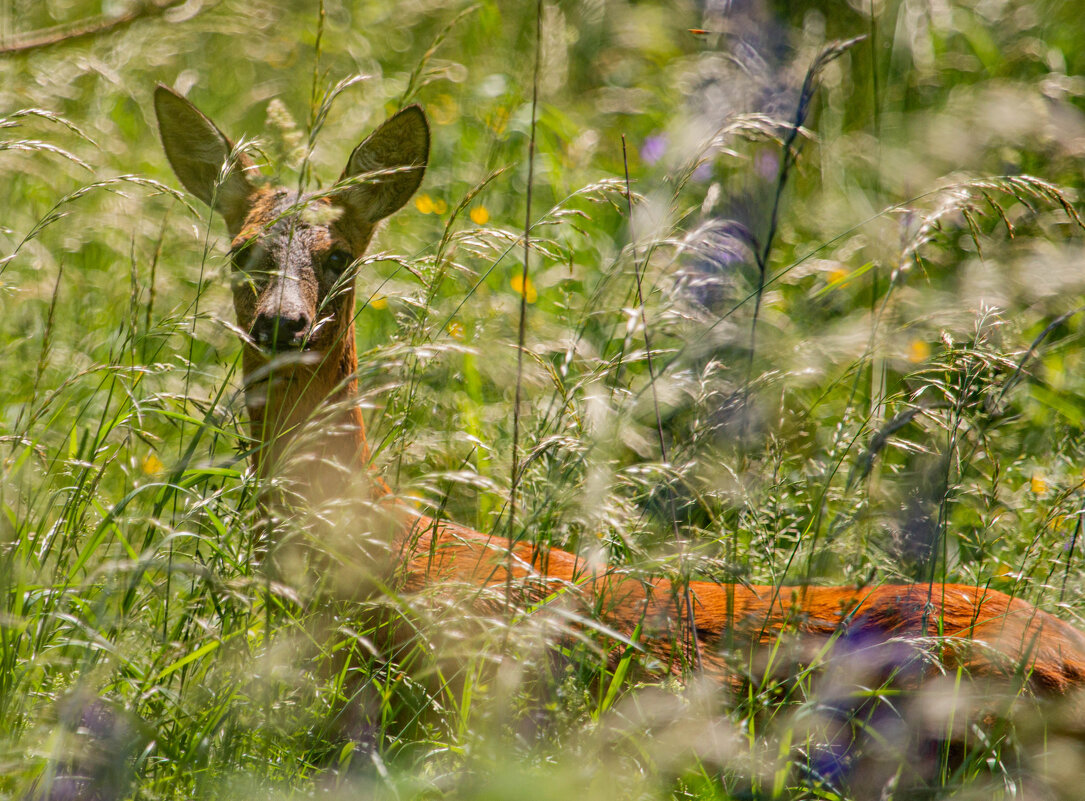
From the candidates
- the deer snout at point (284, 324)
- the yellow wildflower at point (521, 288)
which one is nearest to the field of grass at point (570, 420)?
the yellow wildflower at point (521, 288)

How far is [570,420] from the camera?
2.34m

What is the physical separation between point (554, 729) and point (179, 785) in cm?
74

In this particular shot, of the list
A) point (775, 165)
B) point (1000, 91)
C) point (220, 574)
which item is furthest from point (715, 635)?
point (775, 165)

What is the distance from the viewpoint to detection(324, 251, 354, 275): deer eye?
9.11ft

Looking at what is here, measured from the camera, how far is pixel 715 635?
Result: 252 centimetres

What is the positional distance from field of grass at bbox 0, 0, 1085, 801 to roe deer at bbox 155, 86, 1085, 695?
0.10m

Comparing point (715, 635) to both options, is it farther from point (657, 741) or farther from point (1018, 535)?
point (1018, 535)

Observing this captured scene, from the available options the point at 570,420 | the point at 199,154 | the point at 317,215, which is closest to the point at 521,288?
the point at 199,154

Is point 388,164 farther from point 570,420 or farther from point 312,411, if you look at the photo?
point 570,420

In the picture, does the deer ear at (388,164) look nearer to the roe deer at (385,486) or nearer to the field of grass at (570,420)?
the roe deer at (385,486)

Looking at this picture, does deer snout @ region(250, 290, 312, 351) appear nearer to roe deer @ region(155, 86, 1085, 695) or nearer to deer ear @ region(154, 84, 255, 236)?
roe deer @ region(155, 86, 1085, 695)

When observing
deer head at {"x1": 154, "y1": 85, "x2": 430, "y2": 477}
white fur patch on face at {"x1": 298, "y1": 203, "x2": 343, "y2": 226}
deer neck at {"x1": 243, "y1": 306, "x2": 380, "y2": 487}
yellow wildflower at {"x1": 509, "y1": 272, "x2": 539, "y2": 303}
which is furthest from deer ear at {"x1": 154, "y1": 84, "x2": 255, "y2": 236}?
yellow wildflower at {"x1": 509, "y1": 272, "x2": 539, "y2": 303}

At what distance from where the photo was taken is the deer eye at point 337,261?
9.11 ft

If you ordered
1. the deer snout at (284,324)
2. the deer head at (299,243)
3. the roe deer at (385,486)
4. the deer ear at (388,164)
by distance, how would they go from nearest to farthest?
the roe deer at (385,486)
the deer snout at (284,324)
the deer head at (299,243)
the deer ear at (388,164)
